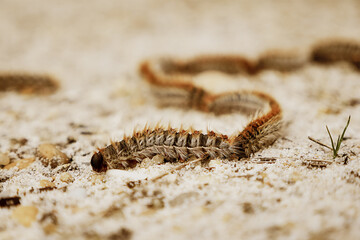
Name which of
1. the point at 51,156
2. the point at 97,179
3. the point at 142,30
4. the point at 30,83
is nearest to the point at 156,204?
the point at 97,179


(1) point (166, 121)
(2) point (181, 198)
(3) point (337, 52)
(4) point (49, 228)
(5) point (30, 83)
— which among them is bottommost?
(4) point (49, 228)

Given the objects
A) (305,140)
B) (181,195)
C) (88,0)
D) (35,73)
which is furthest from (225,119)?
(88,0)

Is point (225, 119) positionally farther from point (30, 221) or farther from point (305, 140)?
point (30, 221)

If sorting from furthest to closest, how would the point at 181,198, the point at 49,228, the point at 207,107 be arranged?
the point at 207,107, the point at 181,198, the point at 49,228

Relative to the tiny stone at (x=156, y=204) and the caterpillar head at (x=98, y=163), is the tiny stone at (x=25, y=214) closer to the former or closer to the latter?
the caterpillar head at (x=98, y=163)

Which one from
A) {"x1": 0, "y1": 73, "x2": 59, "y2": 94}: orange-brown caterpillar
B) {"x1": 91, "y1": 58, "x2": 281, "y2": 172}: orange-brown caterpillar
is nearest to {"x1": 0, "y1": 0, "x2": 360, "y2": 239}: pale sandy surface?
{"x1": 91, "y1": 58, "x2": 281, "y2": 172}: orange-brown caterpillar

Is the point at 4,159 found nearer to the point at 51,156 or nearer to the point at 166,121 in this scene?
the point at 51,156

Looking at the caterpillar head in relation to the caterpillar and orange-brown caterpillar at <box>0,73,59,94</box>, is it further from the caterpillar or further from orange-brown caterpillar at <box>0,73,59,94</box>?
orange-brown caterpillar at <box>0,73,59,94</box>
